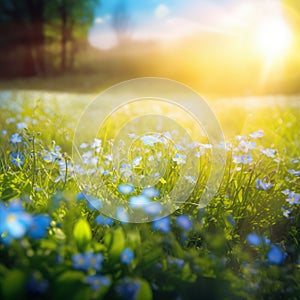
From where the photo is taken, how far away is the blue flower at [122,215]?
76.2 inches

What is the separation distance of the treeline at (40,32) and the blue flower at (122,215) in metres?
23.5

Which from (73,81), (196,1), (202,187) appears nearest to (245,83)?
(196,1)

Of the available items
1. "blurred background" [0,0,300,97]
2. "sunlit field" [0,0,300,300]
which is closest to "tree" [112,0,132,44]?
"blurred background" [0,0,300,97]

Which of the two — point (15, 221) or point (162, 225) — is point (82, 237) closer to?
point (15, 221)

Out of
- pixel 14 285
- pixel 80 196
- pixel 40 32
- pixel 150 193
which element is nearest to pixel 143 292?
pixel 14 285

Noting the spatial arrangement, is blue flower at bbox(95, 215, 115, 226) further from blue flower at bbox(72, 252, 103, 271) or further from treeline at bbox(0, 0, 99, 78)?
treeline at bbox(0, 0, 99, 78)

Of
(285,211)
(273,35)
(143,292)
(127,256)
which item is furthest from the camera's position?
(273,35)

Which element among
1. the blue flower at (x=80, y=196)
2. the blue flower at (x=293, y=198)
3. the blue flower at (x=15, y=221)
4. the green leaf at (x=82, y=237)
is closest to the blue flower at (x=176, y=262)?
the green leaf at (x=82, y=237)

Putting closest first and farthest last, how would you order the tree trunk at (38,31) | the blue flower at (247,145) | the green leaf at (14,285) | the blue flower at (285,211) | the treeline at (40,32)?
1. the green leaf at (14,285)
2. the blue flower at (285,211)
3. the blue flower at (247,145)
4. the tree trunk at (38,31)
5. the treeline at (40,32)

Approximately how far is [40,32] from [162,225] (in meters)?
24.2

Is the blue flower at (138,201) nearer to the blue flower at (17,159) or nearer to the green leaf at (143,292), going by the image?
the green leaf at (143,292)

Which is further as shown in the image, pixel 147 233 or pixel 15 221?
→ pixel 147 233

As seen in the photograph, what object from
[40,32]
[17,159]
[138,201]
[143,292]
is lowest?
[143,292]

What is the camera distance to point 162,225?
1.82 meters
